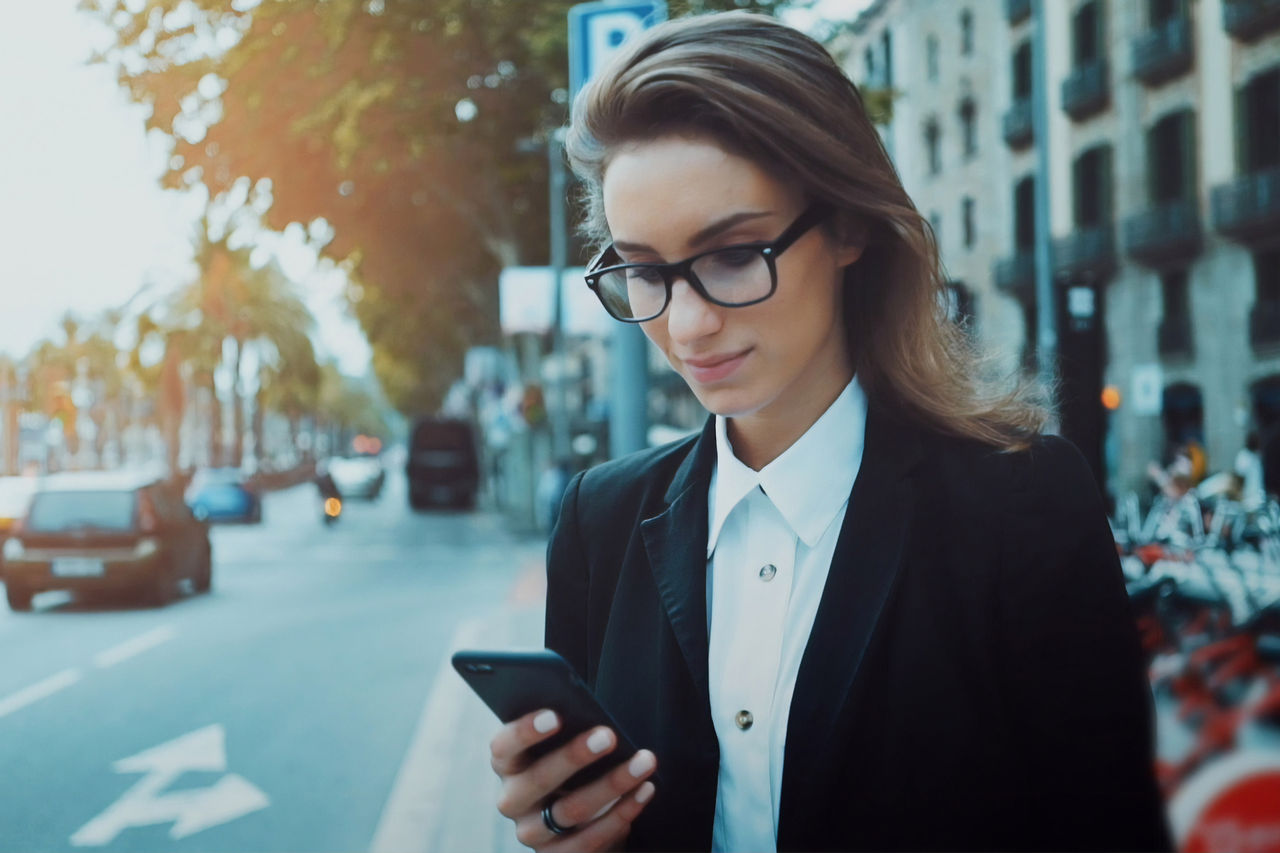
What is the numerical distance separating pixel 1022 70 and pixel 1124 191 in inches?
236

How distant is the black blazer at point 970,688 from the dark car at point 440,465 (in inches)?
1718

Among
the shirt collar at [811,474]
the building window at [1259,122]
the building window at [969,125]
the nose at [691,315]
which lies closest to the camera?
the nose at [691,315]

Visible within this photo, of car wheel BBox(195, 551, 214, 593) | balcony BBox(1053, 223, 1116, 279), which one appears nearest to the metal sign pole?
car wheel BBox(195, 551, 214, 593)

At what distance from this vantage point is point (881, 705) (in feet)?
5.22

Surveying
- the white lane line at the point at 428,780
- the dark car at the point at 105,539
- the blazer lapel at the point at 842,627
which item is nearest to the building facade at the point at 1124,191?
the blazer lapel at the point at 842,627

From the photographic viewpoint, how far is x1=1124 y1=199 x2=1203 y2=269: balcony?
16594 mm

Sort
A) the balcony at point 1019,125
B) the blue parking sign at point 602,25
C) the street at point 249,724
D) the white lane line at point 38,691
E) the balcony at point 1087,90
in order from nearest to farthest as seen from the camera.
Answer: the street at point 249,724
the white lane line at point 38,691
the blue parking sign at point 602,25
the balcony at point 1087,90
the balcony at point 1019,125

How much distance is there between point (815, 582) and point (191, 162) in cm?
397

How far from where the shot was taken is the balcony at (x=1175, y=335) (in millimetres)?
19625

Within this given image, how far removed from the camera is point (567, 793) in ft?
5.36

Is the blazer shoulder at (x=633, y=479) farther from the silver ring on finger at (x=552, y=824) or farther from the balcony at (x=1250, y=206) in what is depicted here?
the balcony at (x=1250, y=206)

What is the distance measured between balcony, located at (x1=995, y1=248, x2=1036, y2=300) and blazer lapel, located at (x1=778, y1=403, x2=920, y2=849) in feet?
82.8

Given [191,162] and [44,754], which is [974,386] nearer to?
[191,162]

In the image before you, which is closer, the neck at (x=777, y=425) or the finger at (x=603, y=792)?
the finger at (x=603, y=792)
